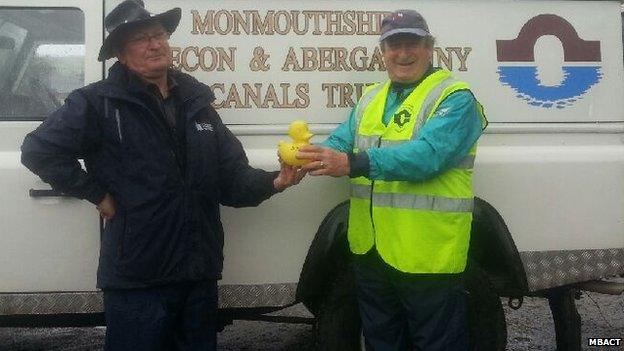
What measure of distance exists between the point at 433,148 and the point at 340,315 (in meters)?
1.04

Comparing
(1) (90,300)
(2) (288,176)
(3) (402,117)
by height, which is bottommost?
(1) (90,300)

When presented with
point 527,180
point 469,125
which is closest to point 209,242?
point 469,125

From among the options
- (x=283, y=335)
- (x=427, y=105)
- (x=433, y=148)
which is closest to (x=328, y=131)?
(x=427, y=105)

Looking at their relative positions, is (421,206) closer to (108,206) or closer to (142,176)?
(142,176)

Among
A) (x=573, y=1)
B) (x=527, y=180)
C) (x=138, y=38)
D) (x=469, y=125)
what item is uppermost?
(x=573, y=1)

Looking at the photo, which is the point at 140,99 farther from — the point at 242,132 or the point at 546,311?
the point at 546,311

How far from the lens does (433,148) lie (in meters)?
2.54

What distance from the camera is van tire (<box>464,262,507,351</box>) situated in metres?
3.15

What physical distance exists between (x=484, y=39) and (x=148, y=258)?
1.88 meters

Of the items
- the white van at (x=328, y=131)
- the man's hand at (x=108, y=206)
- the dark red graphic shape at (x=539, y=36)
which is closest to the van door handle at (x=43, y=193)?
the white van at (x=328, y=131)

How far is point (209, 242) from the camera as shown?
2777 millimetres

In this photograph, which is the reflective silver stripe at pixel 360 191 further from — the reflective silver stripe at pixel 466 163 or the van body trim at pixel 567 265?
the van body trim at pixel 567 265

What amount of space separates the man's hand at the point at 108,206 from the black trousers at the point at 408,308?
3.42ft

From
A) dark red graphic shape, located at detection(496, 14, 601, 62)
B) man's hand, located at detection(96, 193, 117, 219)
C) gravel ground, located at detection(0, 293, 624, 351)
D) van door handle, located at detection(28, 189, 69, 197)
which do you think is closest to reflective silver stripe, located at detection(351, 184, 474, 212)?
dark red graphic shape, located at detection(496, 14, 601, 62)
